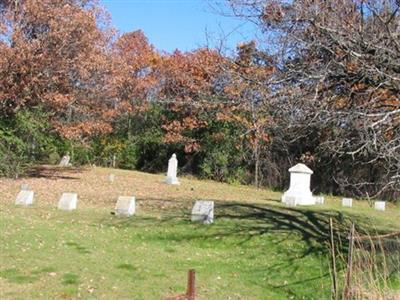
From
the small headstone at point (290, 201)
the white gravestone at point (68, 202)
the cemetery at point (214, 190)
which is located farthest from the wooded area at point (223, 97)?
the white gravestone at point (68, 202)

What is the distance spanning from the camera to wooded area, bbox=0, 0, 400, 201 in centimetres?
856

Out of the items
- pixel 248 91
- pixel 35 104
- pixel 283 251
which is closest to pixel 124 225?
pixel 283 251

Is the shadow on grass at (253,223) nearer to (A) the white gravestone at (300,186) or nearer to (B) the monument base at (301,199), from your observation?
(B) the monument base at (301,199)

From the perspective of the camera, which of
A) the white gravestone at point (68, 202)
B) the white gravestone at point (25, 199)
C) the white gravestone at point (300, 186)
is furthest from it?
the white gravestone at point (300, 186)

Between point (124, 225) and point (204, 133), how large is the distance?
2029 centimetres

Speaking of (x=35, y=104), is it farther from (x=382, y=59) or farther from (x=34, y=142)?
(x=382, y=59)

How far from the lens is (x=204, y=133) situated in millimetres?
32969

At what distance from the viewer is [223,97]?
31.7ft

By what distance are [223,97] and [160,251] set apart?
10.4 ft

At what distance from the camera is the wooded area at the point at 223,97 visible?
28.1ft

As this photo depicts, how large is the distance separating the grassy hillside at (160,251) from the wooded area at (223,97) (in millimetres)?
1906

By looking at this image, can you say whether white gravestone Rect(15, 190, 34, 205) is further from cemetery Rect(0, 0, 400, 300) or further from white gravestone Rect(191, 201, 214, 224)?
white gravestone Rect(191, 201, 214, 224)

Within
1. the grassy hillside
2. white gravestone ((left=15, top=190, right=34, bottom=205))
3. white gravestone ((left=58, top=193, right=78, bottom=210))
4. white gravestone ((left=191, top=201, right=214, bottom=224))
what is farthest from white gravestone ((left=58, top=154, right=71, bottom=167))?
white gravestone ((left=191, top=201, right=214, bottom=224))

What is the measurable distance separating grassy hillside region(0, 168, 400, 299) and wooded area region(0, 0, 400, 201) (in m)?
1.91
